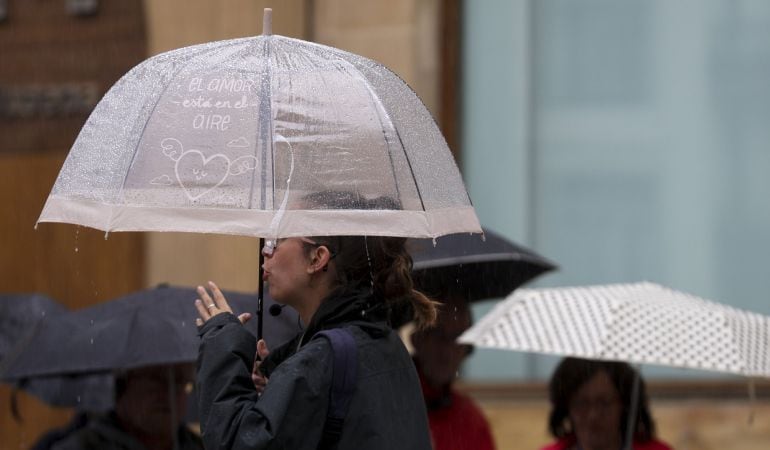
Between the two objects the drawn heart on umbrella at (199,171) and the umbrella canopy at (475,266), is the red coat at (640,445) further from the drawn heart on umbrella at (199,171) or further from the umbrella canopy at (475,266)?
the drawn heart on umbrella at (199,171)

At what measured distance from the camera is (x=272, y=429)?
358 cm

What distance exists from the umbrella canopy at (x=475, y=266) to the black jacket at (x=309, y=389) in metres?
2.11

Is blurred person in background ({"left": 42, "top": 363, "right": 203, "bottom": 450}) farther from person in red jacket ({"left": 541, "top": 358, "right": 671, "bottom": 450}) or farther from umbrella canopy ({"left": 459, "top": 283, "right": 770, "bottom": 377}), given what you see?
person in red jacket ({"left": 541, "top": 358, "right": 671, "bottom": 450})

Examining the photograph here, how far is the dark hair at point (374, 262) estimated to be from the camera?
3.93 metres

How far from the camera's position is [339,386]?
3.70 metres

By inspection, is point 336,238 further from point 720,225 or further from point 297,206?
point 720,225

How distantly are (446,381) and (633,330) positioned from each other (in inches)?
45.1

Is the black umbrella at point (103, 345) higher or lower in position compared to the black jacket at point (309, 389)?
lower

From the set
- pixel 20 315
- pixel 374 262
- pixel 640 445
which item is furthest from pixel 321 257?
pixel 20 315

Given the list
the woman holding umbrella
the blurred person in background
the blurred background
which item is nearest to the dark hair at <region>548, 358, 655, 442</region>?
the blurred person in background

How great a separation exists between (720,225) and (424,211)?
6.13 meters

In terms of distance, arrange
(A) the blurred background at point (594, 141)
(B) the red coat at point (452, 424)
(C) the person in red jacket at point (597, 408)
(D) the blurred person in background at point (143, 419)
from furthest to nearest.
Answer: (A) the blurred background at point (594, 141) → (B) the red coat at point (452, 424) → (D) the blurred person in background at point (143, 419) → (C) the person in red jacket at point (597, 408)

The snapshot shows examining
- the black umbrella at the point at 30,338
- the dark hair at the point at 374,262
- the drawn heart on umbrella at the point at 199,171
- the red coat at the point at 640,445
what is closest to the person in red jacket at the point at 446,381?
the red coat at the point at 640,445

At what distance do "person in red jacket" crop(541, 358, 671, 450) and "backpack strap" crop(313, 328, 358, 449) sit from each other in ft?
8.89
